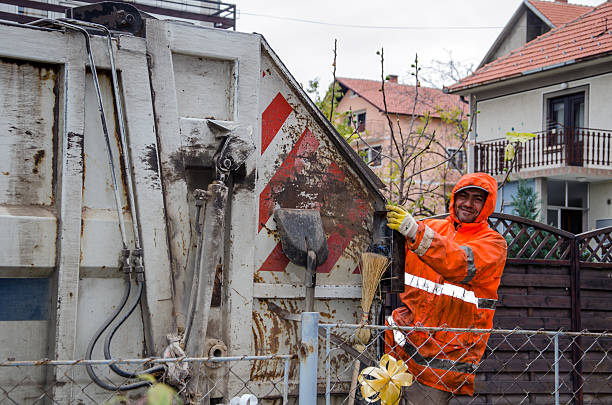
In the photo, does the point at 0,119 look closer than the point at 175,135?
Yes

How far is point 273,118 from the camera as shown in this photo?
9.52 feet

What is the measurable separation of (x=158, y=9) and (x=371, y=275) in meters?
1.59

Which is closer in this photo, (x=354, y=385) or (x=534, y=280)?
(x=354, y=385)

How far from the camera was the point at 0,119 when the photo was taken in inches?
93.0

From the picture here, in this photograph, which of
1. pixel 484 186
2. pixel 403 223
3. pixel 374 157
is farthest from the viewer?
pixel 374 157

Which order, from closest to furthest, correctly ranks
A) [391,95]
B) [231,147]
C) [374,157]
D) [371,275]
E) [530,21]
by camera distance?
[231,147]
[371,275]
[374,157]
[530,21]
[391,95]

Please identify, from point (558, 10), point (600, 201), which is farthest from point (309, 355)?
point (558, 10)

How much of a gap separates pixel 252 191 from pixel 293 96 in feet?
1.54

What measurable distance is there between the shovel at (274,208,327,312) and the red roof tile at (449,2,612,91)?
14940 millimetres

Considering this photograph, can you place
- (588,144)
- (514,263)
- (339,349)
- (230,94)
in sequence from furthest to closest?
(588,144) < (514,263) < (339,349) < (230,94)

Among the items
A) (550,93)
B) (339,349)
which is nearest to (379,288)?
(339,349)

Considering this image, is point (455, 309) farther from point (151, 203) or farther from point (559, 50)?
point (559, 50)

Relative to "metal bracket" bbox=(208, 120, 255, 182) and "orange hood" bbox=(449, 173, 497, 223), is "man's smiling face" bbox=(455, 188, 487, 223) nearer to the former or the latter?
"orange hood" bbox=(449, 173, 497, 223)

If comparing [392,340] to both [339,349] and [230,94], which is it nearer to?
[339,349]
